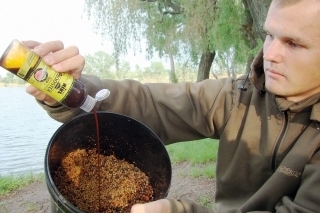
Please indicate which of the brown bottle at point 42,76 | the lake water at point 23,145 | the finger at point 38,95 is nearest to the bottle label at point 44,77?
the brown bottle at point 42,76

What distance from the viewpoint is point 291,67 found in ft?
4.33

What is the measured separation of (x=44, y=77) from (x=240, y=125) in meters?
0.84

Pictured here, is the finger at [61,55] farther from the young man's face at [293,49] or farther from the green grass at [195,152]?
the green grass at [195,152]

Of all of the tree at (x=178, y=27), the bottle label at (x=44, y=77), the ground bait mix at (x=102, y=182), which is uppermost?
the bottle label at (x=44, y=77)

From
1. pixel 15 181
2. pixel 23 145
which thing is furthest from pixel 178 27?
pixel 15 181

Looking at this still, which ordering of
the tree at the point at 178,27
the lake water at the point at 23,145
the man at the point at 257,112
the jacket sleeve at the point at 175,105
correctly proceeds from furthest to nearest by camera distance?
the tree at the point at 178,27 → the lake water at the point at 23,145 → the jacket sleeve at the point at 175,105 → the man at the point at 257,112

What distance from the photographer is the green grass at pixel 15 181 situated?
4574 millimetres

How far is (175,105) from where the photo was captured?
159 cm

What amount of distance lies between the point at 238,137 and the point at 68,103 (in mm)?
736

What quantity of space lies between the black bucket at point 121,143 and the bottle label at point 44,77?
0.36 ft

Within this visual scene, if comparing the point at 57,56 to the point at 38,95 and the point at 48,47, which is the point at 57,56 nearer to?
the point at 48,47

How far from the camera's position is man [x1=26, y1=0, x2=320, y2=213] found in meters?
1.26

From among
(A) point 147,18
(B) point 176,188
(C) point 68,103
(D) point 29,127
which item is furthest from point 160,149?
(D) point 29,127

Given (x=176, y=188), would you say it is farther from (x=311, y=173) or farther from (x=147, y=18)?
(x=147, y=18)
